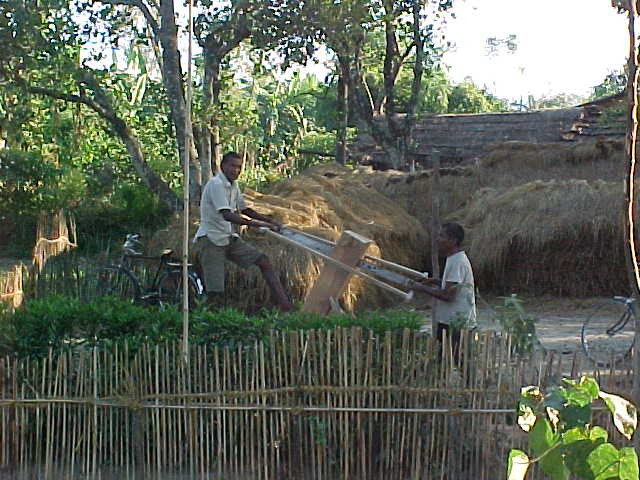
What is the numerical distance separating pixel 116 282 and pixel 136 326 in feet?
13.7

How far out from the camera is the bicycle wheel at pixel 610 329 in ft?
26.7

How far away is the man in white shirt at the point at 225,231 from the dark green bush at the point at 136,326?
213cm

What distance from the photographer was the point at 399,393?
4938 mm

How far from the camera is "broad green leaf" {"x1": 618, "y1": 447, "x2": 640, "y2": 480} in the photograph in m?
2.44

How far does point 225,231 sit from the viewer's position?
792 centimetres

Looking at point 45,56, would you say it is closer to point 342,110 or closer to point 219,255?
point 219,255

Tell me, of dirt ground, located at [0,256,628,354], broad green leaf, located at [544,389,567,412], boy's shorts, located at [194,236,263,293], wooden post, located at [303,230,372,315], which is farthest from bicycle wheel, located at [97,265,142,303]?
broad green leaf, located at [544,389,567,412]

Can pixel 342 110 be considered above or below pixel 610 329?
above

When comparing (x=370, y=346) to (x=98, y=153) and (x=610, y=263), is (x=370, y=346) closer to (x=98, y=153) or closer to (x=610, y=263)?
(x=610, y=263)

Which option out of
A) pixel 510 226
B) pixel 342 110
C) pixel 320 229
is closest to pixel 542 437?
pixel 320 229

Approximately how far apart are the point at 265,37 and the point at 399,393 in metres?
6.44

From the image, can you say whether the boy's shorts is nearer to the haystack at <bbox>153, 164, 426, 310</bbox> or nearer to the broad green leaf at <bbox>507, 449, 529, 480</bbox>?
the haystack at <bbox>153, 164, 426, 310</bbox>

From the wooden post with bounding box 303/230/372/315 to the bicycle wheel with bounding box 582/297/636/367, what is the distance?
2222 millimetres

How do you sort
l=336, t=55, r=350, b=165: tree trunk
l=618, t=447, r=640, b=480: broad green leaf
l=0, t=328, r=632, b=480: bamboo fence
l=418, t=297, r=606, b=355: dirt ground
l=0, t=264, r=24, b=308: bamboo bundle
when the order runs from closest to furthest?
l=618, t=447, r=640, b=480: broad green leaf
l=0, t=328, r=632, b=480: bamboo fence
l=0, t=264, r=24, b=308: bamboo bundle
l=418, t=297, r=606, b=355: dirt ground
l=336, t=55, r=350, b=165: tree trunk
